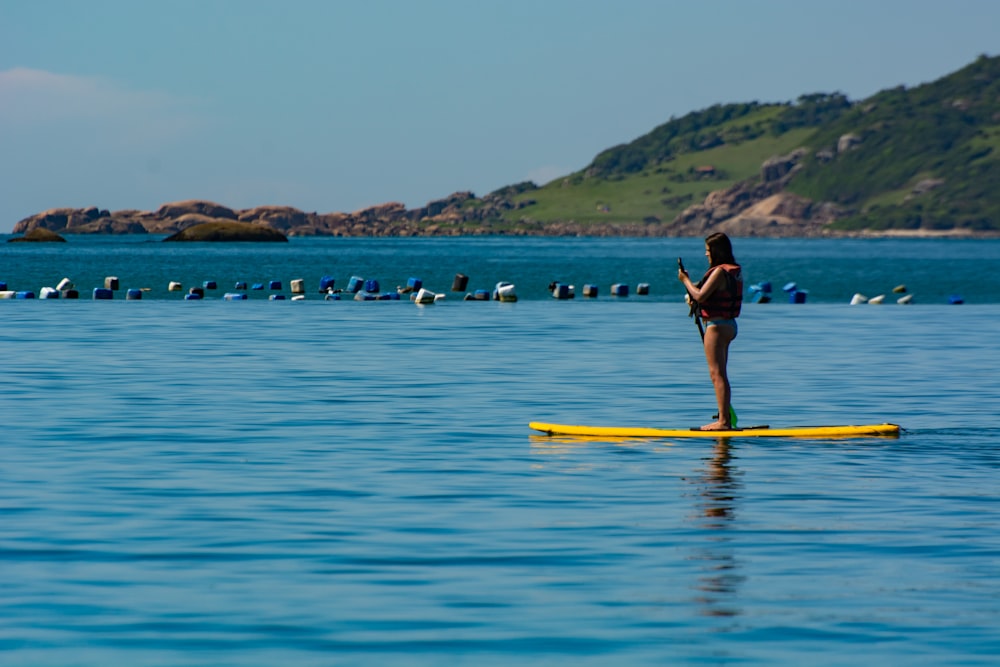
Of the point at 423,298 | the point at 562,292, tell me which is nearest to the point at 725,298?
the point at 423,298

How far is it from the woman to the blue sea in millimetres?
645

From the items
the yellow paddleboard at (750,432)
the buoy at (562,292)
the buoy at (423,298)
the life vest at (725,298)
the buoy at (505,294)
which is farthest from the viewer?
the buoy at (562,292)

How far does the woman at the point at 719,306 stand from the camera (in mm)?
21703

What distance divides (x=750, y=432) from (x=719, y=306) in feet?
5.64

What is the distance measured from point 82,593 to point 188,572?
0.99 m

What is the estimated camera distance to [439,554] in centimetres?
1388

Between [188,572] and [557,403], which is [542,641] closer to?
[188,572]

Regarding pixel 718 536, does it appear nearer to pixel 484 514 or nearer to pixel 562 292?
pixel 484 514

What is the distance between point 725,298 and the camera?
862 inches

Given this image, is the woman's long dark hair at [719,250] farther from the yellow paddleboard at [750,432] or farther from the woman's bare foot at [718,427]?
the yellow paddleboard at [750,432]

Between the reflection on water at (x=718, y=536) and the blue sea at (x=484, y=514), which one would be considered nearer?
the blue sea at (x=484, y=514)

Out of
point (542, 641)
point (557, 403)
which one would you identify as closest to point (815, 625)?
point (542, 641)

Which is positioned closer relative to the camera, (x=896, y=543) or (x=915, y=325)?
(x=896, y=543)

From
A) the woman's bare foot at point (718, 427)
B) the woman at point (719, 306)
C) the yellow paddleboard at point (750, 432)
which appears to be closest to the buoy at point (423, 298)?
the yellow paddleboard at point (750, 432)
